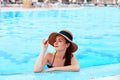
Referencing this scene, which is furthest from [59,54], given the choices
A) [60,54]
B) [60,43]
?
[60,43]

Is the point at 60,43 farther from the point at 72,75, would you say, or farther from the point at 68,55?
the point at 72,75

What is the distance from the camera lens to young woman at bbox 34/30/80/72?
12.2 feet

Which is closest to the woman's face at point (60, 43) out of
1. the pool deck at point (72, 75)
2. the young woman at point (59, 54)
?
the young woman at point (59, 54)

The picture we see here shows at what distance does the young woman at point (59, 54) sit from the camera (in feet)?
12.2

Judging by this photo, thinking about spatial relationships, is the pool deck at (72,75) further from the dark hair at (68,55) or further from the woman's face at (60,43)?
the woman's face at (60,43)

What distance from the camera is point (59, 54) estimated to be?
3896mm

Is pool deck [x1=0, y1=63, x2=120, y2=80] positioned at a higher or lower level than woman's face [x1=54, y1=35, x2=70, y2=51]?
A: lower

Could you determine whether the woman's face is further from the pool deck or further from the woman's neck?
the pool deck

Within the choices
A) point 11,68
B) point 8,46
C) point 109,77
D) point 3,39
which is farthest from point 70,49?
point 3,39

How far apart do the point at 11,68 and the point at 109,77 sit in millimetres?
2476

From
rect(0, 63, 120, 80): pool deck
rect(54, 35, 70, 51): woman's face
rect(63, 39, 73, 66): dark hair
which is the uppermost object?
rect(54, 35, 70, 51): woman's face

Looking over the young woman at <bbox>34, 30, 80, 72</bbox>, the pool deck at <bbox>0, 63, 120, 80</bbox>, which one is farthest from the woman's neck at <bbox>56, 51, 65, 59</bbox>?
the pool deck at <bbox>0, 63, 120, 80</bbox>

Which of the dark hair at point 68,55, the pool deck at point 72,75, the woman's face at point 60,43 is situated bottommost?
the pool deck at point 72,75

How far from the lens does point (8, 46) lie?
7.50 metres
